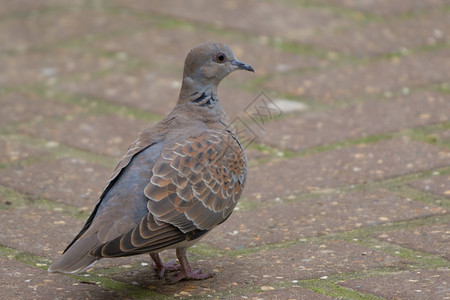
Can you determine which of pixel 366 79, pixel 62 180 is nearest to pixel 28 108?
pixel 62 180

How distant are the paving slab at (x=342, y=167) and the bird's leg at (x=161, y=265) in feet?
3.09

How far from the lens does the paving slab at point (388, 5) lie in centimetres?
775

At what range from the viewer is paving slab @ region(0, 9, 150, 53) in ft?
24.7

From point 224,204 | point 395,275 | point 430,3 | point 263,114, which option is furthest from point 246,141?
point 430,3

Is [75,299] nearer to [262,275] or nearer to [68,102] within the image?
[262,275]

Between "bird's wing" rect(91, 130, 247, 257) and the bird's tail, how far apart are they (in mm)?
36

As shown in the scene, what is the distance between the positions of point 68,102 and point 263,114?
1509mm

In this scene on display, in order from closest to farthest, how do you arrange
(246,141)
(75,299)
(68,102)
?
(75,299) < (246,141) < (68,102)

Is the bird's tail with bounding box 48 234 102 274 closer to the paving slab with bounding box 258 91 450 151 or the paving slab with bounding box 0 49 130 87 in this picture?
the paving slab with bounding box 258 91 450 151

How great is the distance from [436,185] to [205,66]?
147 cm

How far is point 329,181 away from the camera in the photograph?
16.1 feet

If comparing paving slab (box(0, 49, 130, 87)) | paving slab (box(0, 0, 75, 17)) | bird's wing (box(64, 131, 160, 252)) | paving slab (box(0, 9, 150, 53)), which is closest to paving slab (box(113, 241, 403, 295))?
bird's wing (box(64, 131, 160, 252))

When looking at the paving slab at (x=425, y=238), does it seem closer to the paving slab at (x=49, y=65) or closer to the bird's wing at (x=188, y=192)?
the bird's wing at (x=188, y=192)

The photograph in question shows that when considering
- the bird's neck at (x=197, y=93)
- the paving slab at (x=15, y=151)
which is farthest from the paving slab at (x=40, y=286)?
the paving slab at (x=15, y=151)
